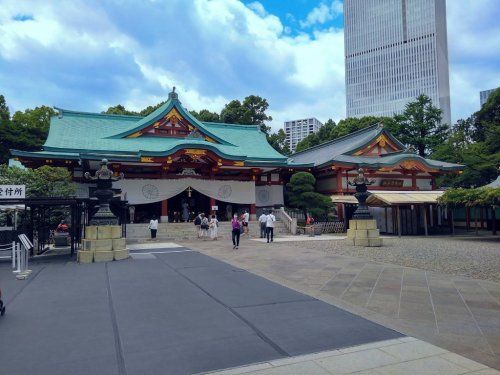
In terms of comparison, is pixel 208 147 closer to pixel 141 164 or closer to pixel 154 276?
pixel 141 164

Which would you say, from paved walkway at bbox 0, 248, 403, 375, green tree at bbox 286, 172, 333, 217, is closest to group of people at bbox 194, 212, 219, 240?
green tree at bbox 286, 172, 333, 217

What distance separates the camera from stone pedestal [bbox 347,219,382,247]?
603 inches

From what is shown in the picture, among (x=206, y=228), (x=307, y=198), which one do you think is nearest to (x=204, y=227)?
(x=206, y=228)

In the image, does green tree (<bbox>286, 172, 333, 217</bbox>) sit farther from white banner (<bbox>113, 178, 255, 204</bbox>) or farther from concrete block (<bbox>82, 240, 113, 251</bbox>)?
concrete block (<bbox>82, 240, 113, 251</bbox>)

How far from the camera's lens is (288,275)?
8.77 meters

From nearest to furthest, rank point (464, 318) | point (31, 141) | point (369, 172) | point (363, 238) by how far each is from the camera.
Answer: point (464, 318), point (363, 238), point (369, 172), point (31, 141)

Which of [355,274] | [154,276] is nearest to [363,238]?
[355,274]

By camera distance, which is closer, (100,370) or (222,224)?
(100,370)

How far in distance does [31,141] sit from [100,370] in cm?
3435

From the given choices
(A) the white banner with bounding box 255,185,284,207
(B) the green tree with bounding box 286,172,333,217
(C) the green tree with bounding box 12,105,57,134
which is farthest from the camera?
(C) the green tree with bounding box 12,105,57,134

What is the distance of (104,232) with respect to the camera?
11.9m

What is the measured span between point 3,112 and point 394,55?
96042 millimetres

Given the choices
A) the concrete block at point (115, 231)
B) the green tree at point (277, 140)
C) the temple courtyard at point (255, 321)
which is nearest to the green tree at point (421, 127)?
the green tree at point (277, 140)

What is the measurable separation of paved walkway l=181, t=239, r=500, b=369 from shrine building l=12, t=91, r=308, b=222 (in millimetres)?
13821
